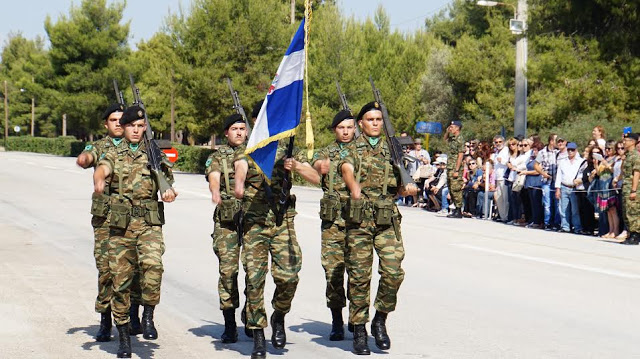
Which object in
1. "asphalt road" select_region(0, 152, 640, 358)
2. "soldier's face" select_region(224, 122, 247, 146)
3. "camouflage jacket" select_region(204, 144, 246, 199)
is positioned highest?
"soldier's face" select_region(224, 122, 247, 146)

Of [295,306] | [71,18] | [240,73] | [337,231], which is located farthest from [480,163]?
[71,18]

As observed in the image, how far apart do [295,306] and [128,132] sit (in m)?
3.01

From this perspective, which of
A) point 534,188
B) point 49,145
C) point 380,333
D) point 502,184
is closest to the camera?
point 380,333

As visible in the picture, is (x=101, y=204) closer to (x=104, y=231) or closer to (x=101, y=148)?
(x=104, y=231)

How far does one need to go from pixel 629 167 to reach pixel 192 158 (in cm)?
3196

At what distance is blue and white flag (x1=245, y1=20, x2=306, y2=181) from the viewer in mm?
7262

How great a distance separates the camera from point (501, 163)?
68.0 feet

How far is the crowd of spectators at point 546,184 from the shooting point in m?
17.3

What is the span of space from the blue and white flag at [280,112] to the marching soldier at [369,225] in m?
0.56

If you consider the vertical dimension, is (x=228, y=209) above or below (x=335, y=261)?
above

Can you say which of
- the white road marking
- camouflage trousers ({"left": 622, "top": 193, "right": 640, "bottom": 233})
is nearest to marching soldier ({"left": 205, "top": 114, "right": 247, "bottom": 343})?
the white road marking

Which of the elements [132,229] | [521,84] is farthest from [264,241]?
[521,84]

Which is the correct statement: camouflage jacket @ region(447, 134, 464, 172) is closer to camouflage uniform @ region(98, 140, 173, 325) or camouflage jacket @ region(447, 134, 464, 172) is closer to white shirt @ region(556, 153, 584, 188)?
white shirt @ region(556, 153, 584, 188)

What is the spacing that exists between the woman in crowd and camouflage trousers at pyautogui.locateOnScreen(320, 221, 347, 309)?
12094 millimetres
